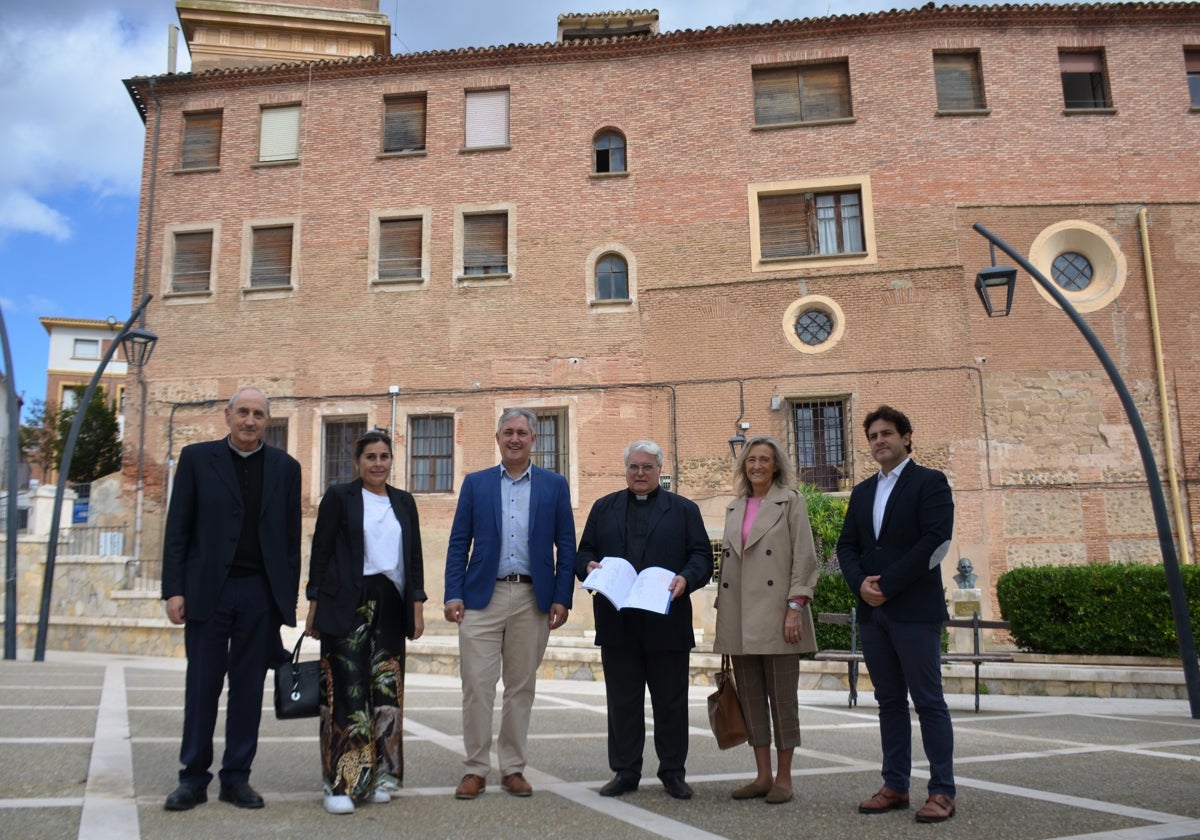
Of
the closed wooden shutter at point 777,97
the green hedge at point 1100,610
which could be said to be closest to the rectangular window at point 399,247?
the closed wooden shutter at point 777,97

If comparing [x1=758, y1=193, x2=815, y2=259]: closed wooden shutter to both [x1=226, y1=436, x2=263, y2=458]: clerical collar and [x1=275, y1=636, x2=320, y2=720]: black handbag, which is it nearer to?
[x1=226, y1=436, x2=263, y2=458]: clerical collar

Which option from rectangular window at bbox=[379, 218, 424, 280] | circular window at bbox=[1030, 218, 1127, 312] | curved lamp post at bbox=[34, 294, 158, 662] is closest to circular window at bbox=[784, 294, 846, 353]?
circular window at bbox=[1030, 218, 1127, 312]

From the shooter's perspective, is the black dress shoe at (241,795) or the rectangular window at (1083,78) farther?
the rectangular window at (1083,78)

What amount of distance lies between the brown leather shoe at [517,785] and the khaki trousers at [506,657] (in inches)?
3.7

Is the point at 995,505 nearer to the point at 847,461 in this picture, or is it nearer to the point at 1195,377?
the point at 847,461

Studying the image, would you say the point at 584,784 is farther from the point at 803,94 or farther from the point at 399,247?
the point at 803,94

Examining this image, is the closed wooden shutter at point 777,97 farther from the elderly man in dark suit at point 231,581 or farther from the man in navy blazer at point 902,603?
the elderly man in dark suit at point 231,581

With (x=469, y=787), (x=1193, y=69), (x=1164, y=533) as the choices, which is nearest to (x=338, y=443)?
(x=1164, y=533)

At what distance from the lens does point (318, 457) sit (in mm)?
19828

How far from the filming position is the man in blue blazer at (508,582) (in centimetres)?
472

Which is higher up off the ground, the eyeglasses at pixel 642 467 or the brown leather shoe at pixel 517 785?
the eyeglasses at pixel 642 467

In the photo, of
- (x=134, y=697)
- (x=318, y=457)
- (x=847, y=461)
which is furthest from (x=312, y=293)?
(x=134, y=697)

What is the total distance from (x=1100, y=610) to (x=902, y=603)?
10.1m

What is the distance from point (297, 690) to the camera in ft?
14.4
